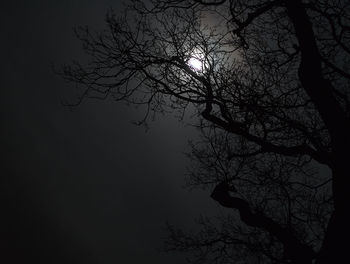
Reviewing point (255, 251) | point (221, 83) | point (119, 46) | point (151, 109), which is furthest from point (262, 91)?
point (255, 251)

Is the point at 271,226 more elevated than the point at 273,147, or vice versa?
the point at 273,147

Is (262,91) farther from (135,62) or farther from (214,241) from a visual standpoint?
(214,241)

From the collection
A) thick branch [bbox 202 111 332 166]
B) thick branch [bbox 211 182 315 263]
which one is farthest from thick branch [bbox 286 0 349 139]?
thick branch [bbox 211 182 315 263]

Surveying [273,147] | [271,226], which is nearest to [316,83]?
[273,147]

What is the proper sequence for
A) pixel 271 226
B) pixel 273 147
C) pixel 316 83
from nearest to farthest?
pixel 316 83
pixel 271 226
pixel 273 147

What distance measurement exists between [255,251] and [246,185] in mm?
1128

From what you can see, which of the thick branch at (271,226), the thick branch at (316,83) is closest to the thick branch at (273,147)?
the thick branch at (316,83)

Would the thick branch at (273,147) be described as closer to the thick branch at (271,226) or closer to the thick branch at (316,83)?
the thick branch at (316,83)

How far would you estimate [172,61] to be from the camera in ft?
17.7

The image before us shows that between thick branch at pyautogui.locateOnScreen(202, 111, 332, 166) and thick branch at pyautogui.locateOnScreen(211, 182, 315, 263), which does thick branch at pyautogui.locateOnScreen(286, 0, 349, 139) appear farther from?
thick branch at pyautogui.locateOnScreen(211, 182, 315, 263)

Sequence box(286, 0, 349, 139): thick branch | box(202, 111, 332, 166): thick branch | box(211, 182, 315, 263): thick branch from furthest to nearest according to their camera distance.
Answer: box(202, 111, 332, 166): thick branch → box(211, 182, 315, 263): thick branch → box(286, 0, 349, 139): thick branch

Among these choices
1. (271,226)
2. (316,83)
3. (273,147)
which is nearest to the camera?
(316,83)

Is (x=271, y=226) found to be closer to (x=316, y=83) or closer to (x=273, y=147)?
(x=273, y=147)

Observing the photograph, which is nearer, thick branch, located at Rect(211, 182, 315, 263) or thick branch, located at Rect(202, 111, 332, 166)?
thick branch, located at Rect(211, 182, 315, 263)
